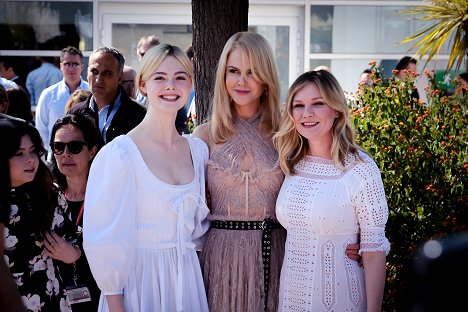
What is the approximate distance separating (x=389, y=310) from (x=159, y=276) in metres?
2.50

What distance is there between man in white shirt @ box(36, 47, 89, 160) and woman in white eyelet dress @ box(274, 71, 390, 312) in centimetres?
481

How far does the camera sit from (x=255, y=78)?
403 centimetres

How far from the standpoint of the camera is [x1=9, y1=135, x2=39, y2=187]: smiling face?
12.7ft

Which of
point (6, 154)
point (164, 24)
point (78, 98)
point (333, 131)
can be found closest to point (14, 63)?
point (164, 24)

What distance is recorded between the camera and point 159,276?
351cm

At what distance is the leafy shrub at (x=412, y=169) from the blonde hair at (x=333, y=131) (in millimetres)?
1690

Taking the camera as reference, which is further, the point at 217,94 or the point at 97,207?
the point at 217,94

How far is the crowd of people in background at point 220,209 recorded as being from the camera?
3.46 meters

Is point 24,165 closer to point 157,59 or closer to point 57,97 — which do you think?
point 157,59

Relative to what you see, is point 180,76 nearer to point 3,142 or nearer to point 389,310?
point 3,142

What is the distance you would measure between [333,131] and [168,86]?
86cm

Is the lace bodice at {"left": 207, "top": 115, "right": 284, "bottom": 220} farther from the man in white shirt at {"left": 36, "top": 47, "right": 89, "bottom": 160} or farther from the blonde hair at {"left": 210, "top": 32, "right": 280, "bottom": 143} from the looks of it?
the man in white shirt at {"left": 36, "top": 47, "right": 89, "bottom": 160}

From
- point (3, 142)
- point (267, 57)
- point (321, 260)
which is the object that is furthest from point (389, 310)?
point (3, 142)

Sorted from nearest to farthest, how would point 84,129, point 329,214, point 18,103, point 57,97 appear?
point 329,214, point 84,129, point 18,103, point 57,97
